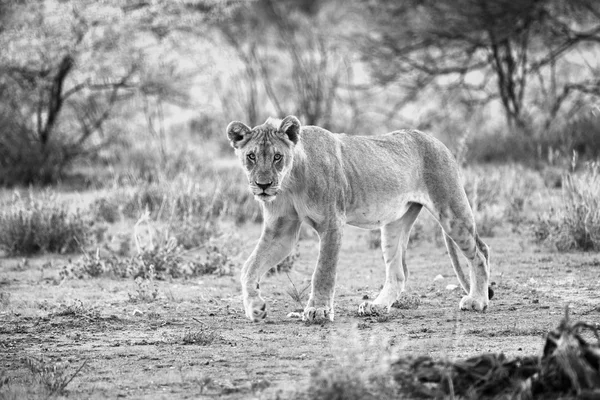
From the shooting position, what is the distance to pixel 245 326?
321 inches

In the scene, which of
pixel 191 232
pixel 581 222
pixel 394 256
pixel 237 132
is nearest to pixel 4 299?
pixel 237 132

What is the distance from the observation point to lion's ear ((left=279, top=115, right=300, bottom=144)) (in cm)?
792

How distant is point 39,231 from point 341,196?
5336 millimetres

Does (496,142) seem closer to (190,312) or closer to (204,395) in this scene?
(190,312)

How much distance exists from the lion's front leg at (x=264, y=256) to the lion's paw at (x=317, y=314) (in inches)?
13.0

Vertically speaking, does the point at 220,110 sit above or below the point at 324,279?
above

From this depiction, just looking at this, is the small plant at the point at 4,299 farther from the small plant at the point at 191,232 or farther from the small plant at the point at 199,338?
the small plant at the point at 191,232

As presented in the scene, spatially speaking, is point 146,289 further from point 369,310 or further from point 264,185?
point 264,185

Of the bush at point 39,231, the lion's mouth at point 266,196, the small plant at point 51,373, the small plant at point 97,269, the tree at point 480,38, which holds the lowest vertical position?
the small plant at point 51,373

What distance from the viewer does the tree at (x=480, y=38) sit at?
2186 cm

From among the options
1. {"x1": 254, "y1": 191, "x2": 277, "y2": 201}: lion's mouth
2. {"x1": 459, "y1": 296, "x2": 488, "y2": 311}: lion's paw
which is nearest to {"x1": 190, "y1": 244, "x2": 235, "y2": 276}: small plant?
{"x1": 459, "y1": 296, "x2": 488, "y2": 311}: lion's paw

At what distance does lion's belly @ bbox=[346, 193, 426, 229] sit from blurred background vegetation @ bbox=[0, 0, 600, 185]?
8189 millimetres

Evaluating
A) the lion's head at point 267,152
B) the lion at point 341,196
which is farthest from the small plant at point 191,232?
the lion's head at point 267,152

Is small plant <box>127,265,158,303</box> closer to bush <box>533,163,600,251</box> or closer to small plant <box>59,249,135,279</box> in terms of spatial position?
small plant <box>59,249,135,279</box>
